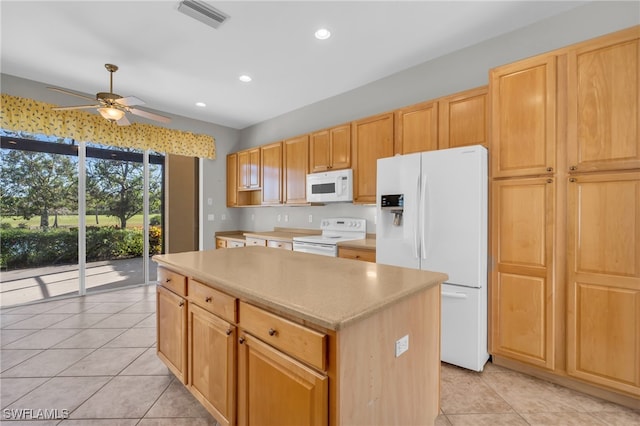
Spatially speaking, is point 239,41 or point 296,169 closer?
point 239,41

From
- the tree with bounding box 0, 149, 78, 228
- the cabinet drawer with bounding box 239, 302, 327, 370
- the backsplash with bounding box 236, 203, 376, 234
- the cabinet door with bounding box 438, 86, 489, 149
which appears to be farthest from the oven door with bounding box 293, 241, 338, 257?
the tree with bounding box 0, 149, 78, 228

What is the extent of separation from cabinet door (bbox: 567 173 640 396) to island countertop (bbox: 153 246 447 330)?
1.20 m

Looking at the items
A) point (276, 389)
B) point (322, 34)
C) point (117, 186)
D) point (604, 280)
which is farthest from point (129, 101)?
point (604, 280)

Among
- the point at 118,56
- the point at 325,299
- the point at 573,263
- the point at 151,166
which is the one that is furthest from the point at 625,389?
the point at 151,166

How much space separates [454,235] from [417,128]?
1186 mm

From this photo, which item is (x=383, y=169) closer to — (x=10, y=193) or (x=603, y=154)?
(x=603, y=154)

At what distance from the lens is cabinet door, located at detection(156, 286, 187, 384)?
5.76 feet

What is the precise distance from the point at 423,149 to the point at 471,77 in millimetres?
841

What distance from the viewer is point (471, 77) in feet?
9.33

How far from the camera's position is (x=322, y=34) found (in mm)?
2635

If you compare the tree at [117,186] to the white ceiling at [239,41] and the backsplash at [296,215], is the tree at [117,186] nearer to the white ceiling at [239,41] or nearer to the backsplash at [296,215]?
the white ceiling at [239,41]

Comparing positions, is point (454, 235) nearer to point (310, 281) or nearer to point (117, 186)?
point (310, 281)

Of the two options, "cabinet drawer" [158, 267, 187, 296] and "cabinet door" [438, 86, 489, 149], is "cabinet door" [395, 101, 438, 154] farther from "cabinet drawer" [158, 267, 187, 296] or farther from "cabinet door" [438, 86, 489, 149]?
"cabinet drawer" [158, 267, 187, 296]

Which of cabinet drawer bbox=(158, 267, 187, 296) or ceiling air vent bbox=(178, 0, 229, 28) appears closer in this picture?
cabinet drawer bbox=(158, 267, 187, 296)
